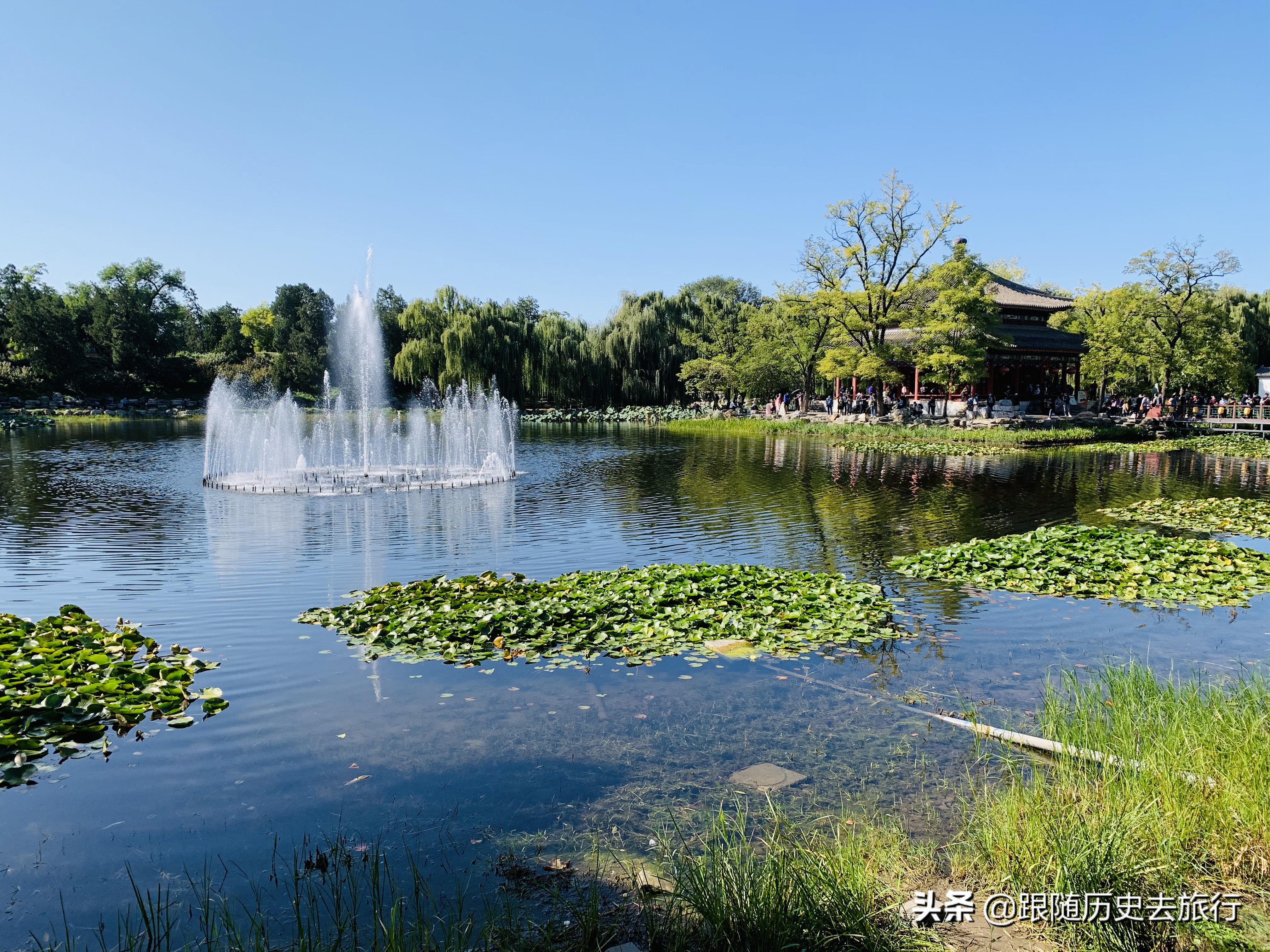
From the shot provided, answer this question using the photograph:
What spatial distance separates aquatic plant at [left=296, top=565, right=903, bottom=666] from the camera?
25.4 feet

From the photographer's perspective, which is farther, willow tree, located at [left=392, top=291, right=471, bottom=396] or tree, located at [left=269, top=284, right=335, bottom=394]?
tree, located at [left=269, top=284, right=335, bottom=394]

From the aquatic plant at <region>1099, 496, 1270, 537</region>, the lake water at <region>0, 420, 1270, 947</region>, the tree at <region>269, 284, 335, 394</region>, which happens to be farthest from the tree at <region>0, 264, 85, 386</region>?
the aquatic plant at <region>1099, 496, 1270, 537</region>

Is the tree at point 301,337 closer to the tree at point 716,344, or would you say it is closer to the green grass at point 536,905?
the tree at point 716,344

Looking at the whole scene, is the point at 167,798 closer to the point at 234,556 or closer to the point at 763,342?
the point at 234,556

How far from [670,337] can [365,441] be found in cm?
3100

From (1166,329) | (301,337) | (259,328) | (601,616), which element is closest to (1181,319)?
(1166,329)

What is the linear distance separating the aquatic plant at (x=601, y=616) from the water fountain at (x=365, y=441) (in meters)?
9.64

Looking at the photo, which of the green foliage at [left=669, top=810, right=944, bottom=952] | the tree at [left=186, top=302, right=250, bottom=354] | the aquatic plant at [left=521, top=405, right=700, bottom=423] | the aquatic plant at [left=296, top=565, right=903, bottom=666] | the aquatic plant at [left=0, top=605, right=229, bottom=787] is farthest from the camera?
the tree at [left=186, top=302, right=250, bottom=354]

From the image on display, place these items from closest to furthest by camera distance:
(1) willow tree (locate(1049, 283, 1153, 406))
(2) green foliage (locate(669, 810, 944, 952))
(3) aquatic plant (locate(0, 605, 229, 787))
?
1. (2) green foliage (locate(669, 810, 944, 952))
2. (3) aquatic plant (locate(0, 605, 229, 787))
3. (1) willow tree (locate(1049, 283, 1153, 406))

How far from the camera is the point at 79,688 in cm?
603

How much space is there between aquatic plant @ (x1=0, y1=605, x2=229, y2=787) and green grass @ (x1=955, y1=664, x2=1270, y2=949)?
5654 mm

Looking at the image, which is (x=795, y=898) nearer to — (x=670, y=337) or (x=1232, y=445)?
(x=1232, y=445)

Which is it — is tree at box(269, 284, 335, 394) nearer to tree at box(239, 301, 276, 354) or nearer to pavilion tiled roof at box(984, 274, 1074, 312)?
tree at box(239, 301, 276, 354)

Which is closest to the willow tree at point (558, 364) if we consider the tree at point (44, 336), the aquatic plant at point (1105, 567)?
the tree at point (44, 336)
